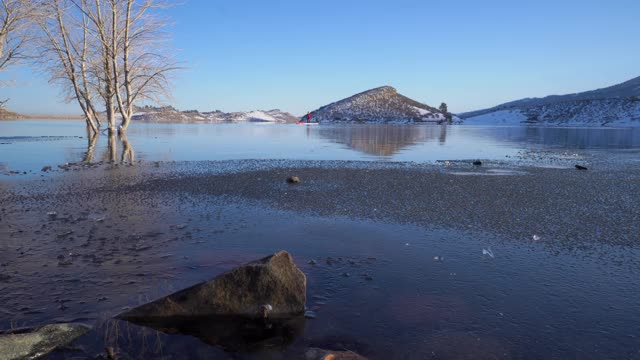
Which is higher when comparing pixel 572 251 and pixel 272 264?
pixel 272 264

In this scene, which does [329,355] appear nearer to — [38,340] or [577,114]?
[38,340]

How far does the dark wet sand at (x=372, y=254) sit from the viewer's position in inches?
183

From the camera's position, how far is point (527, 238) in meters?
8.10

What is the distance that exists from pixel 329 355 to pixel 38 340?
292cm

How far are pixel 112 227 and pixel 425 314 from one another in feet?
21.4

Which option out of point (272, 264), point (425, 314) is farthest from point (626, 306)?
point (272, 264)

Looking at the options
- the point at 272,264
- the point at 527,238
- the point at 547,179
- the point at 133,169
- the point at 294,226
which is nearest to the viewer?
the point at 272,264

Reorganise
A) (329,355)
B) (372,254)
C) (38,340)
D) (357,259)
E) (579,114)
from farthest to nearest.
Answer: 1. (579,114)
2. (372,254)
3. (357,259)
4. (38,340)
5. (329,355)

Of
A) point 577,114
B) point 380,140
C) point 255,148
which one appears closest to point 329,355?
point 255,148

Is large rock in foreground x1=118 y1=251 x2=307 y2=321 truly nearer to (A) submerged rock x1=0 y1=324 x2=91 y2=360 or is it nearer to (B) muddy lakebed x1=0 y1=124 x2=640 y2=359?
(B) muddy lakebed x1=0 y1=124 x2=640 y2=359

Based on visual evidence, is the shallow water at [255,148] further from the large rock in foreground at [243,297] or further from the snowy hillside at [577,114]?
the snowy hillside at [577,114]

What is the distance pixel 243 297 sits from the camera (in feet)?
16.5

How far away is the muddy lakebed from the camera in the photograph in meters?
4.47

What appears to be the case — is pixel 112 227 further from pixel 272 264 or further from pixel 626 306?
pixel 626 306
